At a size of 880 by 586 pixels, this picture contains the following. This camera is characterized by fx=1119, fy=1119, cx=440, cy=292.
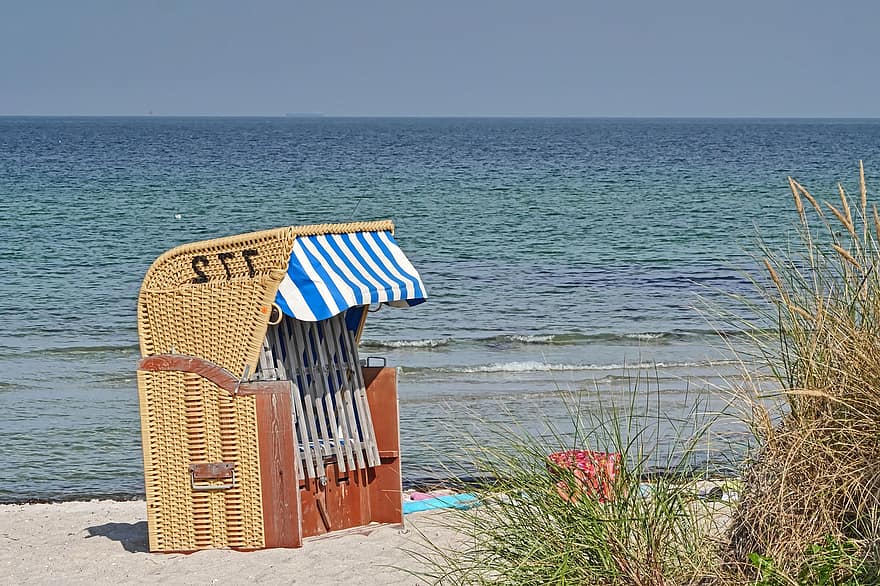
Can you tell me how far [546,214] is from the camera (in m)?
35.6

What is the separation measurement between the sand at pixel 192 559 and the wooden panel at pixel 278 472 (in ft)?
0.39

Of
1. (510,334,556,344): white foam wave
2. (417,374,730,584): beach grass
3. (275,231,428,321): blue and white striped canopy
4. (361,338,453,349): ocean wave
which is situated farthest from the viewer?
(510,334,556,344): white foam wave

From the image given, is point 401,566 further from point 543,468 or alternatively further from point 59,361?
point 59,361

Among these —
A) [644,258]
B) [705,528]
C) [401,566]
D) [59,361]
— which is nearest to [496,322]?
[59,361]

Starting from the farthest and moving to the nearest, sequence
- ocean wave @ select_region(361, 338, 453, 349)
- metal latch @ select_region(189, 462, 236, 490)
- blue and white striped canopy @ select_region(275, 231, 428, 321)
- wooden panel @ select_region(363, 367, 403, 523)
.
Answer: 1. ocean wave @ select_region(361, 338, 453, 349)
2. wooden panel @ select_region(363, 367, 403, 523)
3. metal latch @ select_region(189, 462, 236, 490)
4. blue and white striped canopy @ select_region(275, 231, 428, 321)

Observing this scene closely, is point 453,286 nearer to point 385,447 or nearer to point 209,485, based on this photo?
point 385,447

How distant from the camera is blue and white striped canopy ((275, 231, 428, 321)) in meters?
6.01

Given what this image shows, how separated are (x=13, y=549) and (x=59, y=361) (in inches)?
295

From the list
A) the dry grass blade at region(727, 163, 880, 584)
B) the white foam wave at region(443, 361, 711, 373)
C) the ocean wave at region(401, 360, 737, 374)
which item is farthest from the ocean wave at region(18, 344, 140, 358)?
the dry grass blade at region(727, 163, 880, 584)

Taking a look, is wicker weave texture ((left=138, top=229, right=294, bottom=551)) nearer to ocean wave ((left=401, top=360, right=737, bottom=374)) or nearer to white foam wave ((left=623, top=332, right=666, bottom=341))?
ocean wave ((left=401, top=360, right=737, bottom=374))

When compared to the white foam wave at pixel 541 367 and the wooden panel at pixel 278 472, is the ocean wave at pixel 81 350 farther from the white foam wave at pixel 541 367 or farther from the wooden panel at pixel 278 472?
the wooden panel at pixel 278 472

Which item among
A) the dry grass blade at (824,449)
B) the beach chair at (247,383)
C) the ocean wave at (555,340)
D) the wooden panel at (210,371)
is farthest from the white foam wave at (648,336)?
the dry grass blade at (824,449)

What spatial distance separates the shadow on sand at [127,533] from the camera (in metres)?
6.60

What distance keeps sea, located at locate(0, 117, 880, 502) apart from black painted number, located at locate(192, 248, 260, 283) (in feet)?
4.92
